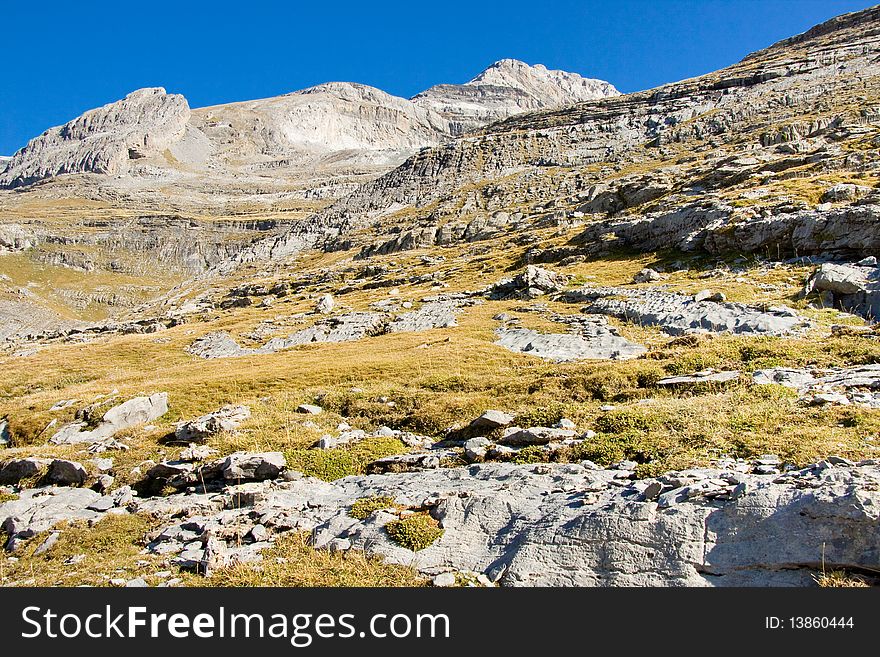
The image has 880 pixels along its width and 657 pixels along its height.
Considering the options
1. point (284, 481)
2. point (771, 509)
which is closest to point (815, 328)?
point (771, 509)

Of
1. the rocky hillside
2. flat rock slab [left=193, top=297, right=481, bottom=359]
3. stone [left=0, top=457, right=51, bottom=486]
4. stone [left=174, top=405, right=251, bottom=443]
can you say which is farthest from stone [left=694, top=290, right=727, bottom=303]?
stone [left=0, top=457, right=51, bottom=486]

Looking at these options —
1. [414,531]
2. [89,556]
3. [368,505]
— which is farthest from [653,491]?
[89,556]

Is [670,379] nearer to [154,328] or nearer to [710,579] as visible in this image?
[710,579]

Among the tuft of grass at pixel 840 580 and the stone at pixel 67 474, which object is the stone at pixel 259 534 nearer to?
→ the stone at pixel 67 474

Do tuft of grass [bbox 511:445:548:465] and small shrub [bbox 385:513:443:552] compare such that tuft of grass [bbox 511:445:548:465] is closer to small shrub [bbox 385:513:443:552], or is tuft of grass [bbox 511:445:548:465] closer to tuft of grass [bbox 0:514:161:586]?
small shrub [bbox 385:513:443:552]

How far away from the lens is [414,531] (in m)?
9.72

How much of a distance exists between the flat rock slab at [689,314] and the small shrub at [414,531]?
2195cm

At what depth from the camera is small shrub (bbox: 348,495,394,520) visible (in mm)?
11055

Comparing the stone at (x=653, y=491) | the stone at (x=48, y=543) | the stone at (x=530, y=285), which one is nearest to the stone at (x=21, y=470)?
the stone at (x=48, y=543)

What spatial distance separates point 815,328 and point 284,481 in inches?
1000

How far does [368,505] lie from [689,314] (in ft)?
84.3

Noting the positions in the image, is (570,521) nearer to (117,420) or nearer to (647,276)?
(117,420)

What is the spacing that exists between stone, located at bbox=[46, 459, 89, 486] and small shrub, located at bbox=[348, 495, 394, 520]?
10.1 m

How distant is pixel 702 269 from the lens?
43719 millimetres
